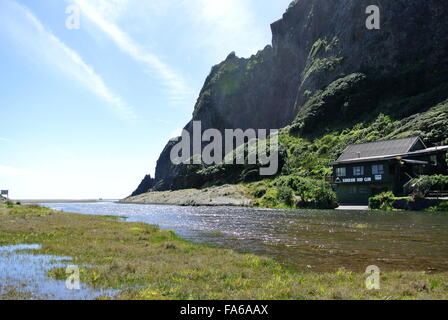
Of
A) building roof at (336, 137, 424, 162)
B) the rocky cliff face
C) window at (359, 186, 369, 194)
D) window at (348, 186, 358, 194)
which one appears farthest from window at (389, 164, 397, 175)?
the rocky cliff face

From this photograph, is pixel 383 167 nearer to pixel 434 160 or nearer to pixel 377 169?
pixel 377 169

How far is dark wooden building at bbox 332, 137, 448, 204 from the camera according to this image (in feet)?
269

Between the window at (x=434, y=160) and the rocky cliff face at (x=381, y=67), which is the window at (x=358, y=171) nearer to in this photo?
the window at (x=434, y=160)

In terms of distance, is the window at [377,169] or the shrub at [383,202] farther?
the window at [377,169]

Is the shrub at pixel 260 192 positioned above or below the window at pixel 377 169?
below

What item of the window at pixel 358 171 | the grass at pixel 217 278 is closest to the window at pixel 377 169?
the window at pixel 358 171

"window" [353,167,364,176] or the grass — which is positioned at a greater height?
"window" [353,167,364,176]

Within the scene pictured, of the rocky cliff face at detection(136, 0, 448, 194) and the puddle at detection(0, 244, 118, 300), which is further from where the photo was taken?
the rocky cliff face at detection(136, 0, 448, 194)

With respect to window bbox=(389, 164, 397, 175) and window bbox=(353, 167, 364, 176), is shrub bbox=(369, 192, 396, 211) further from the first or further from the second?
window bbox=(353, 167, 364, 176)

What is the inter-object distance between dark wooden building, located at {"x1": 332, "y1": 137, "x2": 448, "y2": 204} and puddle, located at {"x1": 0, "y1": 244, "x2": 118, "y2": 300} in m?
76.3

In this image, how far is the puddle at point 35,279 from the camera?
13.0 metres

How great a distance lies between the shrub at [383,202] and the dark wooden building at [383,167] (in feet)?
16.0
